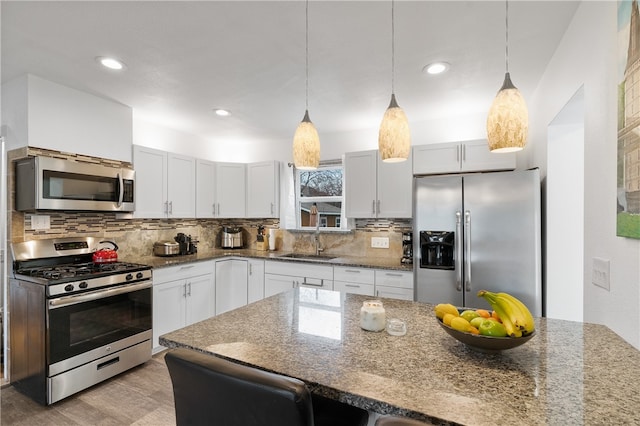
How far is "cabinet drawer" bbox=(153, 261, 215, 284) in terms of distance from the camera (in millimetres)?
3079

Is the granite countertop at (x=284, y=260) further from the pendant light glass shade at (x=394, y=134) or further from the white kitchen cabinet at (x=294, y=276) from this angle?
the pendant light glass shade at (x=394, y=134)

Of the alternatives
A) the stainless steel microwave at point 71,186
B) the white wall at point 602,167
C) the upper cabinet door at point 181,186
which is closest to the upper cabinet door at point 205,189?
the upper cabinet door at point 181,186

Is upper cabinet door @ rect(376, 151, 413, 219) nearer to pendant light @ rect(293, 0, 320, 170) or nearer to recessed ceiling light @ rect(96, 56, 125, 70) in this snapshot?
pendant light @ rect(293, 0, 320, 170)

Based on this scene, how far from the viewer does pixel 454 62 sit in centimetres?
225

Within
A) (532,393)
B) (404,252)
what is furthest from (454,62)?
(532,393)

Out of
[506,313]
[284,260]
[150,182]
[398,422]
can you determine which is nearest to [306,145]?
[506,313]

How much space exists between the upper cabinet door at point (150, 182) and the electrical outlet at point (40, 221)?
0.67m

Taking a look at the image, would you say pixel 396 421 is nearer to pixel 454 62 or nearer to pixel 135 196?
pixel 454 62

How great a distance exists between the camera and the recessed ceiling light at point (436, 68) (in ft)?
7.46

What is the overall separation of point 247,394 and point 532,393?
0.76 metres

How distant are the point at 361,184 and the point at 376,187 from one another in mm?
178

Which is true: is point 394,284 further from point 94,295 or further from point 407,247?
point 94,295

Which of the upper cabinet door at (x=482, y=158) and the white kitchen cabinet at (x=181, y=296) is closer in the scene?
the upper cabinet door at (x=482, y=158)

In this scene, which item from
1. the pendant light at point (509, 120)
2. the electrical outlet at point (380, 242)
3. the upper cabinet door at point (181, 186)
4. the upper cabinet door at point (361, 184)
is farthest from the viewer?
the electrical outlet at point (380, 242)
